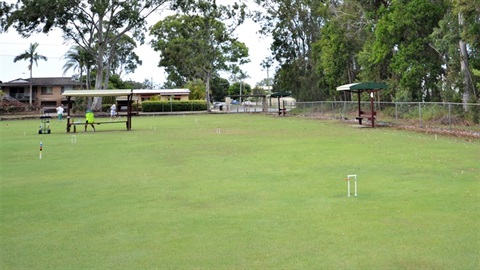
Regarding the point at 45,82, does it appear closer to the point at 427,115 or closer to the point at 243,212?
the point at 427,115

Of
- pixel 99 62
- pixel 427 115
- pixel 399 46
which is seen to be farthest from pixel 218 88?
pixel 427 115

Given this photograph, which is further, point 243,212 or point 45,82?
point 45,82

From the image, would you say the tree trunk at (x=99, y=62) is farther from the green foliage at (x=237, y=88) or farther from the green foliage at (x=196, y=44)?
the green foliage at (x=237, y=88)

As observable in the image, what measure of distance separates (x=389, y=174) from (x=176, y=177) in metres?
4.92

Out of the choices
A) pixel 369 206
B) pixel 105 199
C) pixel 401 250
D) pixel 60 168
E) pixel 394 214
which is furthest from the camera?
pixel 60 168

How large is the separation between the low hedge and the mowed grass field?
156ft

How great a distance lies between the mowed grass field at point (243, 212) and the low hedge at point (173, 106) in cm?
4743

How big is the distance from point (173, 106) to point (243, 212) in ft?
185

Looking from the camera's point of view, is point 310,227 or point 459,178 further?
point 459,178

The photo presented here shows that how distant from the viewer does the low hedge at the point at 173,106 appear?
6225 cm

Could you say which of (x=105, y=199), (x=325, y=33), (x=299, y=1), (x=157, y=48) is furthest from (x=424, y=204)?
(x=157, y=48)

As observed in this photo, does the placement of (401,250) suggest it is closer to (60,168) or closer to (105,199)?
(105,199)

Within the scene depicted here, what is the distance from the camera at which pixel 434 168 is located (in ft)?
39.4

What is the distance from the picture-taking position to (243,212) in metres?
7.75
